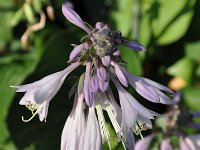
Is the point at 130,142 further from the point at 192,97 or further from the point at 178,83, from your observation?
the point at 178,83

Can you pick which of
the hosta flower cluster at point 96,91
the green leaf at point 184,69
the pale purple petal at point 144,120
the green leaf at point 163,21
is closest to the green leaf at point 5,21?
the green leaf at point 163,21

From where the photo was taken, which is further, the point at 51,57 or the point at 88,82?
the point at 51,57

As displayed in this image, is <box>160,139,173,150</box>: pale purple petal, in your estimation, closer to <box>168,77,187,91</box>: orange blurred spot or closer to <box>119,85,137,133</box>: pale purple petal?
<box>119,85,137,133</box>: pale purple petal

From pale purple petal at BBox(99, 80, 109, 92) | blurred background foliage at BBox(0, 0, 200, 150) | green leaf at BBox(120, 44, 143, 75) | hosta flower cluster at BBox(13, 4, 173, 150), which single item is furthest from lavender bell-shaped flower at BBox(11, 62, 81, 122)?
green leaf at BBox(120, 44, 143, 75)

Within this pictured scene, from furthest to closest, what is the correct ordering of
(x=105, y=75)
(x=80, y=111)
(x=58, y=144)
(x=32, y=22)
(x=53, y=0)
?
(x=53, y=0) < (x=32, y=22) < (x=58, y=144) < (x=80, y=111) < (x=105, y=75)

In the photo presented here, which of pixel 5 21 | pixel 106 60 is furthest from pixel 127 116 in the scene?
pixel 5 21

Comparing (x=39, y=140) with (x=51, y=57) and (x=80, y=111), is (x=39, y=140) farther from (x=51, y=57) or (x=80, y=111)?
(x=80, y=111)

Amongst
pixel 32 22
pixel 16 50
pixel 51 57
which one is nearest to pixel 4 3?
pixel 16 50

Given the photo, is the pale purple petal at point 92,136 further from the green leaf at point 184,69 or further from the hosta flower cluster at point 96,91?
the green leaf at point 184,69
